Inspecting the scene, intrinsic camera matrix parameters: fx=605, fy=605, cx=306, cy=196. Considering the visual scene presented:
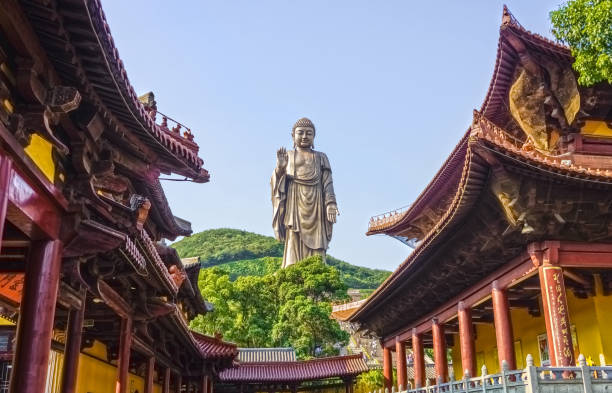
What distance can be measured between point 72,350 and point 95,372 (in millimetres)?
6815

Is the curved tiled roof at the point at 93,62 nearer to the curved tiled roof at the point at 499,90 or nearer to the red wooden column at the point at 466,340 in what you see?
the curved tiled roof at the point at 499,90

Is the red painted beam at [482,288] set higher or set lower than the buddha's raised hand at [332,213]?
lower

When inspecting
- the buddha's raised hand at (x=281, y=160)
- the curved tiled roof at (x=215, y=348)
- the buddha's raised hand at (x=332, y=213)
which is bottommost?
the curved tiled roof at (x=215, y=348)

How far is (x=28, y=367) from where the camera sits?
23.1ft

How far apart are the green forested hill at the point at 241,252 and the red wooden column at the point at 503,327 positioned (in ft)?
296

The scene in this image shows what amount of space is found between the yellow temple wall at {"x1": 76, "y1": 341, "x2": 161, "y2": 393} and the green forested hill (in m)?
85.7

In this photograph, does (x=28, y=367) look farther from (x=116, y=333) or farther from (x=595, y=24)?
(x=595, y=24)

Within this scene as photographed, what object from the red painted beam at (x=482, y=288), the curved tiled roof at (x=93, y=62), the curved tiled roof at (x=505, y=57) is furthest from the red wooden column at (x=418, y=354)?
the curved tiled roof at (x=93, y=62)

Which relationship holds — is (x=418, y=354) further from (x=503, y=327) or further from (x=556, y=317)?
(x=556, y=317)

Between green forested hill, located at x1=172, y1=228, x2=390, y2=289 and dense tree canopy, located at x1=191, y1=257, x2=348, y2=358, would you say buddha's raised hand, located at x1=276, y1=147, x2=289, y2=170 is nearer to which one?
dense tree canopy, located at x1=191, y1=257, x2=348, y2=358

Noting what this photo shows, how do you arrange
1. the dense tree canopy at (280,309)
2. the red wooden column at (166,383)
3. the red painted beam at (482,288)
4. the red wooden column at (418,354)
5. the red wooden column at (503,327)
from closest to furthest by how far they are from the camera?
the red painted beam at (482,288) → the red wooden column at (503,327) → the red wooden column at (166,383) → the red wooden column at (418,354) → the dense tree canopy at (280,309)

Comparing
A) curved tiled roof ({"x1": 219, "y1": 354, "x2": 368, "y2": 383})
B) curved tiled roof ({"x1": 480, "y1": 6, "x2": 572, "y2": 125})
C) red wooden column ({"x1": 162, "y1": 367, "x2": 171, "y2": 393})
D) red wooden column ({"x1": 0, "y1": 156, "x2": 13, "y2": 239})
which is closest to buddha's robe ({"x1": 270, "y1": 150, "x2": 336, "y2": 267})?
curved tiled roof ({"x1": 219, "y1": 354, "x2": 368, "y2": 383})

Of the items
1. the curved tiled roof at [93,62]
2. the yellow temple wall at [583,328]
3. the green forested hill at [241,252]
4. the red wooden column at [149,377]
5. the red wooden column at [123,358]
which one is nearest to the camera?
the curved tiled roof at [93,62]

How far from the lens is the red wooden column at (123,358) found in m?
12.1
